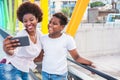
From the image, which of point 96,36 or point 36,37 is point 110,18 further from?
point 36,37

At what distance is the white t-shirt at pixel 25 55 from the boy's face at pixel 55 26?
8 centimetres

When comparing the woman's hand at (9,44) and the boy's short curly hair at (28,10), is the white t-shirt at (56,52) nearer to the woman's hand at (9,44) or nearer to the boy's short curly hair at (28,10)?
the boy's short curly hair at (28,10)

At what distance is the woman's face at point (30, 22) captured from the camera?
158cm

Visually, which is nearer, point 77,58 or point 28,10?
point 28,10

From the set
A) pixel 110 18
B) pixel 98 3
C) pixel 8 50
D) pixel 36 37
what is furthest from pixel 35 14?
pixel 98 3

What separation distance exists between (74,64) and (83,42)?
17.4 ft

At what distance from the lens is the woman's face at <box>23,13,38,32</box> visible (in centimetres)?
158

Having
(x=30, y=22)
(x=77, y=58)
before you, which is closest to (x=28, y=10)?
(x=30, y=22)

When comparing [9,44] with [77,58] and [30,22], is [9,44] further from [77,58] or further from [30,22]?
[77,58]

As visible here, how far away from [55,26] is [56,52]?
15cm

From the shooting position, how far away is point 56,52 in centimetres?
173

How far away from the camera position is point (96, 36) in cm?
745

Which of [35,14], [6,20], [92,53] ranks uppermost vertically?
[35,14]

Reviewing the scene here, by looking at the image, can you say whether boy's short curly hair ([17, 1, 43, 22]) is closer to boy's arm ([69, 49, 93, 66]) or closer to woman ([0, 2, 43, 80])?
woman ([0, 2, 43, 80])
